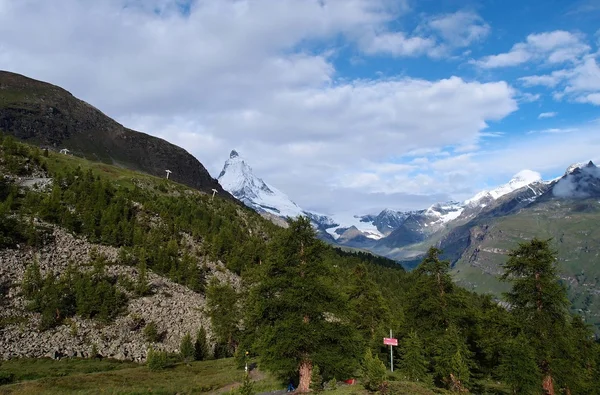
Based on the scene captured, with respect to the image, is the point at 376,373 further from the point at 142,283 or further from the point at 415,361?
the point at 142,283

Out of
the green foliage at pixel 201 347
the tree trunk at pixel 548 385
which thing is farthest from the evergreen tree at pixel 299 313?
the green foliage at pixel 201 347

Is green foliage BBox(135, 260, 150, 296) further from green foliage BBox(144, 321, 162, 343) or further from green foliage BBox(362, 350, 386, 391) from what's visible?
green foliage BBox(362, 350, 386, 391)

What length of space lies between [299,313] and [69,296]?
4886 cm

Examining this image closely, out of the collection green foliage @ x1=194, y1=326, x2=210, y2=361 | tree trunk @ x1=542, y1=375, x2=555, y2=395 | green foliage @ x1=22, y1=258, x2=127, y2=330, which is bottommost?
green foliage @ x1=194, y1=326, x2=210, y2=361

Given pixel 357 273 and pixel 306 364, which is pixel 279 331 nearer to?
pixel 306 364

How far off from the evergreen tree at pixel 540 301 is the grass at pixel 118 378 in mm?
23987

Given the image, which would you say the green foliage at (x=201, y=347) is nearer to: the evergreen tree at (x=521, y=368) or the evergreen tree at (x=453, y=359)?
the evergreen tree at (x=453, y=359)

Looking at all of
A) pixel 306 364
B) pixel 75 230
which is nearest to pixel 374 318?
pixel 306 364

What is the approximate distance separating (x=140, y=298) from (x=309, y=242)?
165 feet

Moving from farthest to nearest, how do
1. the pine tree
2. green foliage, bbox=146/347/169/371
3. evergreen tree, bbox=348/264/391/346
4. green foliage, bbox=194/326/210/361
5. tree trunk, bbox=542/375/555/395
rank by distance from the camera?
green foliage, bbox=194/326/210/361, evergreen tree, bbox=348/264/391/346, green foliage, bbox=146/347/169/371, the pine tree, tree trunk, bbox=542/375/555/395

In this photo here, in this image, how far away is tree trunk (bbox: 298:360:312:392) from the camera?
3038 cm

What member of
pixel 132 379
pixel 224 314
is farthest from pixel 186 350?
pixel 132 379

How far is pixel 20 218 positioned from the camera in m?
76.8

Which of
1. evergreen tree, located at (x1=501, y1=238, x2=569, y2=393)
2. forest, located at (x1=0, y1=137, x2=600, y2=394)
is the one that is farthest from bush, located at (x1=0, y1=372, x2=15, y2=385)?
→ evergreen tree, located at (x1=501, y1=238, x2=569, y2=393)
